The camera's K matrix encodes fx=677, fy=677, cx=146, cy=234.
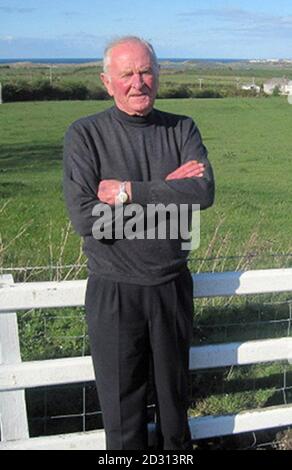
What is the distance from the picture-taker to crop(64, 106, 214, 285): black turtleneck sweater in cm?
283

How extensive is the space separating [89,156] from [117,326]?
73 cm

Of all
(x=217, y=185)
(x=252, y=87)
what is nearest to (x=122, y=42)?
(x=217, y=185)

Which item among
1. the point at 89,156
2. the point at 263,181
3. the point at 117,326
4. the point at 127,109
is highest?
the point at 127,109

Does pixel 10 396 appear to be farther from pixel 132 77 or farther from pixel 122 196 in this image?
pixel 132 77

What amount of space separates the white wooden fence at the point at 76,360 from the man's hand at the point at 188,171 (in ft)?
1.97

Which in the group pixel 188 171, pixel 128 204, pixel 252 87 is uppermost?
pixel 252 87

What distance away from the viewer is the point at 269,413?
3660 millimetres

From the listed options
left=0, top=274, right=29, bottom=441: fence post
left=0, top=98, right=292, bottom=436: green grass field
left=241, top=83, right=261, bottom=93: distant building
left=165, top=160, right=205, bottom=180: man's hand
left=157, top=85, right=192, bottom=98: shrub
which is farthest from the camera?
left=241, top=83, right=261, bottom=93: distant building

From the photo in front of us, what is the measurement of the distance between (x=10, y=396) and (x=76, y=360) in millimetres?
353

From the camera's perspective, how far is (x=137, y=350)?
116 inches

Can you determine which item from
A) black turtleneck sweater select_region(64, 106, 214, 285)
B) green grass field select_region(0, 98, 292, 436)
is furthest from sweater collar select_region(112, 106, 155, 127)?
green grass field select_region(0, 98, 292, 436)

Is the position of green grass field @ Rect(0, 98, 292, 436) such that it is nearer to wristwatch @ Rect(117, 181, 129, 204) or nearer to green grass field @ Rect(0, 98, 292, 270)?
green grass field @ Rect(0, 98, 292, 270)
